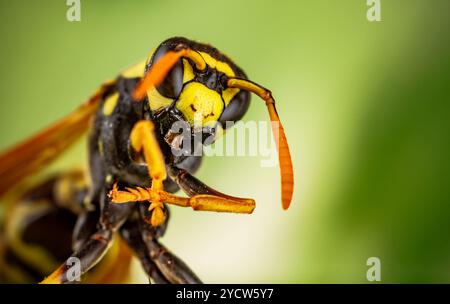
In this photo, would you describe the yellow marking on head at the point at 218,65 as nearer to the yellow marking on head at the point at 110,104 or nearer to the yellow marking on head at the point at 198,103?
the yellow marking on head at the point at 198,103

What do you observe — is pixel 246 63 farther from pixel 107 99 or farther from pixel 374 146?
pixel 107 99

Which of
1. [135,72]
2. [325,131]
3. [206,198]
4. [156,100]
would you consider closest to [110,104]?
[135,72]

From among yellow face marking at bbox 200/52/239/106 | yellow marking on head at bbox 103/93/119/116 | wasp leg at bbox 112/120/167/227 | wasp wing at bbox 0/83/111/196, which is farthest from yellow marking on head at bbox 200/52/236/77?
wasp wing at bbox 0/83/111/196

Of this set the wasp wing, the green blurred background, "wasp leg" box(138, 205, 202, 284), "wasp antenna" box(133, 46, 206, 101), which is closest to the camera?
"wasp antenna" box(133, 46, 206, 101)

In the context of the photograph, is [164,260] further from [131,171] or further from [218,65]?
[218,65]

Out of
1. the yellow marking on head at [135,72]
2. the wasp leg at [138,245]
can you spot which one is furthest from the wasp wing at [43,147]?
the wasp leg at [138,245]

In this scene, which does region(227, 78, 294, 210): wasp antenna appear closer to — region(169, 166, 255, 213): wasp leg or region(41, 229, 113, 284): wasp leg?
region(169, 166, 255, 213): wasp leg

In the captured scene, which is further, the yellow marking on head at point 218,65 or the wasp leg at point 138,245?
the wasp leg at point 138,245
